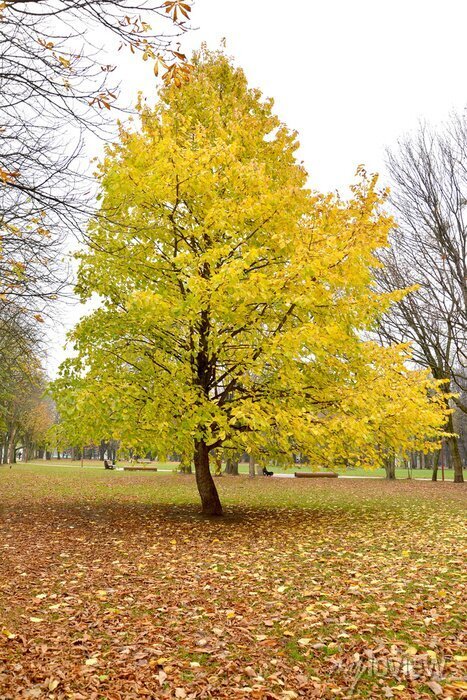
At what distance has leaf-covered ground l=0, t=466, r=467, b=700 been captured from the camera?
11.7 feet

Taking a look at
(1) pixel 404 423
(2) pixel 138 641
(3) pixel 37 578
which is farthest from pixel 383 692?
(1) pixel 404 423

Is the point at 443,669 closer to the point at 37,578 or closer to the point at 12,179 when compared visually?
the point at 37,578

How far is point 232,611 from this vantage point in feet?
16.1

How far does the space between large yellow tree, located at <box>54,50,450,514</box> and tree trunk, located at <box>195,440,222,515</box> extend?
0.03m

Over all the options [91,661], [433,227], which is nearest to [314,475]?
[433,227]

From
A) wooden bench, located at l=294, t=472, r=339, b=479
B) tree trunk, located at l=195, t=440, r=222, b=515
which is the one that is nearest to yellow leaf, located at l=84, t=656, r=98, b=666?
tree trunk, located at l=195, t=440, r=222, b=515

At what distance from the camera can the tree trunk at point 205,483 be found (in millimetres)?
11605

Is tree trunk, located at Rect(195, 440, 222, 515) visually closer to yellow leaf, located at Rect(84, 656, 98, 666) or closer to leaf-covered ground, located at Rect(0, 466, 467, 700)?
leaf-covered ground, located at Rect(0, 466, 467, 700)

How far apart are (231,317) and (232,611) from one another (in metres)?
5.42

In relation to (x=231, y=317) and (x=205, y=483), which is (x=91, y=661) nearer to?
(x=231, y=317)

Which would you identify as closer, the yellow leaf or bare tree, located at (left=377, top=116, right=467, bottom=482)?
the yellow leaf

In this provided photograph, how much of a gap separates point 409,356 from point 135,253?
616 cm

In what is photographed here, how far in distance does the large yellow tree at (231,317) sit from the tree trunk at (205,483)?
0.11 feet

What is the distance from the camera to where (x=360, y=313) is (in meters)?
10.4
